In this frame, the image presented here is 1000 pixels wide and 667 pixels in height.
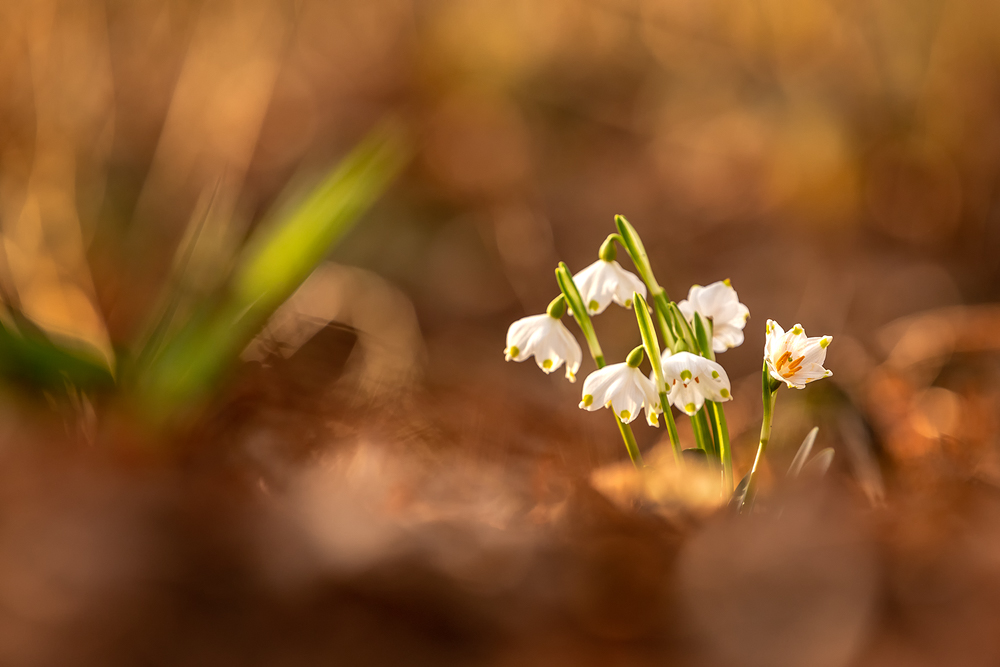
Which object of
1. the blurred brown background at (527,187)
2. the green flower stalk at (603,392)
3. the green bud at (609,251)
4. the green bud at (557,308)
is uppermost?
the blurred brown background at (527,187)

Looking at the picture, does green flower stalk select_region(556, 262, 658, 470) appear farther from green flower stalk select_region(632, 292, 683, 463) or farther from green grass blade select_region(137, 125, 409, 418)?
green grass blade select_region(137, 125, 409, 418)

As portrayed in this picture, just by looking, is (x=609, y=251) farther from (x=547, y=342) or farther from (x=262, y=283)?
(x=262, y=283)

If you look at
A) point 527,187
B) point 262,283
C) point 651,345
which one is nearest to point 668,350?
point 651,345

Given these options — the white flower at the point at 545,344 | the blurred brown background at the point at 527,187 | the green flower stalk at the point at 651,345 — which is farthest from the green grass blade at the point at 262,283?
the green flower stalk at the point at 651,345

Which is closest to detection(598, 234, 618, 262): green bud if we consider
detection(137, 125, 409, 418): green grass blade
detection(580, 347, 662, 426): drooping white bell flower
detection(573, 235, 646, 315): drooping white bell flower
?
detection(573, 235, 646, 315): drooping white bell flower

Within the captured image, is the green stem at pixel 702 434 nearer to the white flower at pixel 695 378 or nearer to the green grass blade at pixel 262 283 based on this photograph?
the white flower at pixel 695 378
